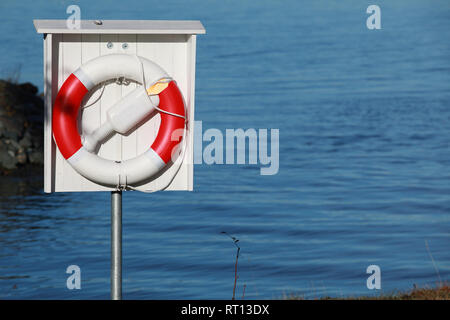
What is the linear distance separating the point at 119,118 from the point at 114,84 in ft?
0.75

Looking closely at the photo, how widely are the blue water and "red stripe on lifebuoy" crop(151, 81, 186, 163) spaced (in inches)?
117

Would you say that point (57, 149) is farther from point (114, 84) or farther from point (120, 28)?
point (120, 28)

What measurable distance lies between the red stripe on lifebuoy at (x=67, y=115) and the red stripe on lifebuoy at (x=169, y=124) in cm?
39

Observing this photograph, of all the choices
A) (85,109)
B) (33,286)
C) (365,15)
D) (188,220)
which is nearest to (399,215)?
(188,220)

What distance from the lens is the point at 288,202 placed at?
12.1 metres

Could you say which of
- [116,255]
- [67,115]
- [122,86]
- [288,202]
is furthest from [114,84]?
[288,202]

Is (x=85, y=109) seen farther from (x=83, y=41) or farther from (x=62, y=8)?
(x=62, y=8)

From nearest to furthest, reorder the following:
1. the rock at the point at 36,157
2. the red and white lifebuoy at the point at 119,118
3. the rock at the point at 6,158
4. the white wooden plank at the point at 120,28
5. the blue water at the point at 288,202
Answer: the white wooden plank at the point at 120,28
the red and white lifebuoy at the point at 119,118
the blue water at the point at 288,202
the rock at the point at 6,158
the rock at the point at 36,157

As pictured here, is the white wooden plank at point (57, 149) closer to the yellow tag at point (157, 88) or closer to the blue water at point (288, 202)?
the yellow tag at point (157, 88)

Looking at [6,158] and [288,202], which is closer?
[288,202]

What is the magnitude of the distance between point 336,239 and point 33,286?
A: 11.2ft

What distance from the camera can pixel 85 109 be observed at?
4.86m

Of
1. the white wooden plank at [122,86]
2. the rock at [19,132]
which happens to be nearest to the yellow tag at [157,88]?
the white wooden plank at [122,86]

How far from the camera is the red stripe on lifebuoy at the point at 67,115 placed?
4.73 metres
